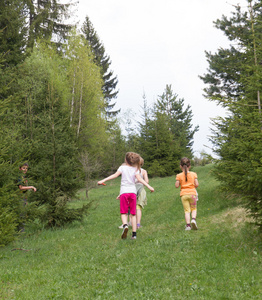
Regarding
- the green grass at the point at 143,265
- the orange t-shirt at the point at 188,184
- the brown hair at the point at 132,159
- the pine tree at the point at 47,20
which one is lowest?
the green grass at the point at 143,265

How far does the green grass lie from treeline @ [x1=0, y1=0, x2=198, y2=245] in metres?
1.18

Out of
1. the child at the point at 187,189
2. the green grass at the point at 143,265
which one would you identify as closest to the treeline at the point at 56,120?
the green grass at the point at 143,265

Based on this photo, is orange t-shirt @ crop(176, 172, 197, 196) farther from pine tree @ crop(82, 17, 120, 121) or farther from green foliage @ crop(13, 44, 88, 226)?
pine tree @ crop(82, 17, 120, 121)

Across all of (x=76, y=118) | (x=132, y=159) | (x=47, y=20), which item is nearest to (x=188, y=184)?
(x=132, y=159)

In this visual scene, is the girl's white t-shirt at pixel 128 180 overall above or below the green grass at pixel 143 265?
above

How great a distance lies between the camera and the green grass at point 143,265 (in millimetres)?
4340

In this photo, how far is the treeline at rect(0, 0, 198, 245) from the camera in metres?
8.91

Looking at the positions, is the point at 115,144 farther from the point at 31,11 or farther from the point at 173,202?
the point at 173,202

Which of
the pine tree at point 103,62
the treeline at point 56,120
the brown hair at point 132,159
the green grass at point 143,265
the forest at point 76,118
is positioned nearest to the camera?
the green grass at point 143,265

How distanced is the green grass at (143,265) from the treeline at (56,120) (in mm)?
1177

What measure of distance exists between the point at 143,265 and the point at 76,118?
22.4 m

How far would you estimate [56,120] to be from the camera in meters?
A: 10.8

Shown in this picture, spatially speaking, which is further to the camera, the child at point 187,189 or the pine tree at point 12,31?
the pine tree at point 12,31

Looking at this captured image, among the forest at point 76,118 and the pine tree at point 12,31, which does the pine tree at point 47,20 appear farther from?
the pine tree at point 12,31
